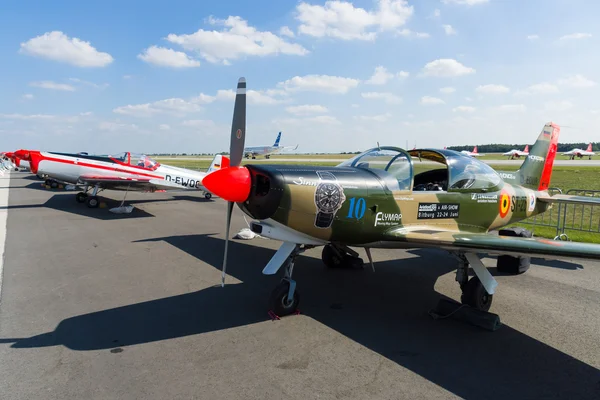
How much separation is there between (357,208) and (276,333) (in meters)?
1.86

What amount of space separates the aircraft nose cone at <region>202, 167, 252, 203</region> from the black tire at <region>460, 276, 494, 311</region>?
3269mm

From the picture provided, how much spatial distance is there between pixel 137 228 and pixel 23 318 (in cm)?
666

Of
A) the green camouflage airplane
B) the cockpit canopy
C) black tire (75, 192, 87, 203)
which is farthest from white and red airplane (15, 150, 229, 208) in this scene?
the green camouflage airplane

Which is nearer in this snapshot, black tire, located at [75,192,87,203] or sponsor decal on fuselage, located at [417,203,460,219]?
sponsor decal on fuselage, located at [417,203,460,219]

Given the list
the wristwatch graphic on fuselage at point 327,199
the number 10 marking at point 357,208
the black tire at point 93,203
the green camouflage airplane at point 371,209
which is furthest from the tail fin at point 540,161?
the black tire at point 93,203

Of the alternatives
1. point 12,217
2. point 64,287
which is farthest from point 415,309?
point 12,217

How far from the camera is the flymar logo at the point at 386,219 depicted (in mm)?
5109

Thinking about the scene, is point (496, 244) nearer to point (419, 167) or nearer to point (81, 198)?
point (419, 167)

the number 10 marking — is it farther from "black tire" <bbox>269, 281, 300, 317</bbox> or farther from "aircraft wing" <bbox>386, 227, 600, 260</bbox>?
"black tire" <bbox>269, 281, 300, 317</bbox>

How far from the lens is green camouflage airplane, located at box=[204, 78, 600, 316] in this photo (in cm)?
459

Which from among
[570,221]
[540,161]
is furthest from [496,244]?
[570,221]

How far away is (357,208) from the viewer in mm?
4977

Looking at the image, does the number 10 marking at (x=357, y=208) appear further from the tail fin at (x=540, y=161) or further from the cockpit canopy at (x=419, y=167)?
the tail fin at (x=540, y=161)

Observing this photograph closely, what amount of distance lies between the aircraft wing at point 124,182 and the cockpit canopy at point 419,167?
38.9 feet
